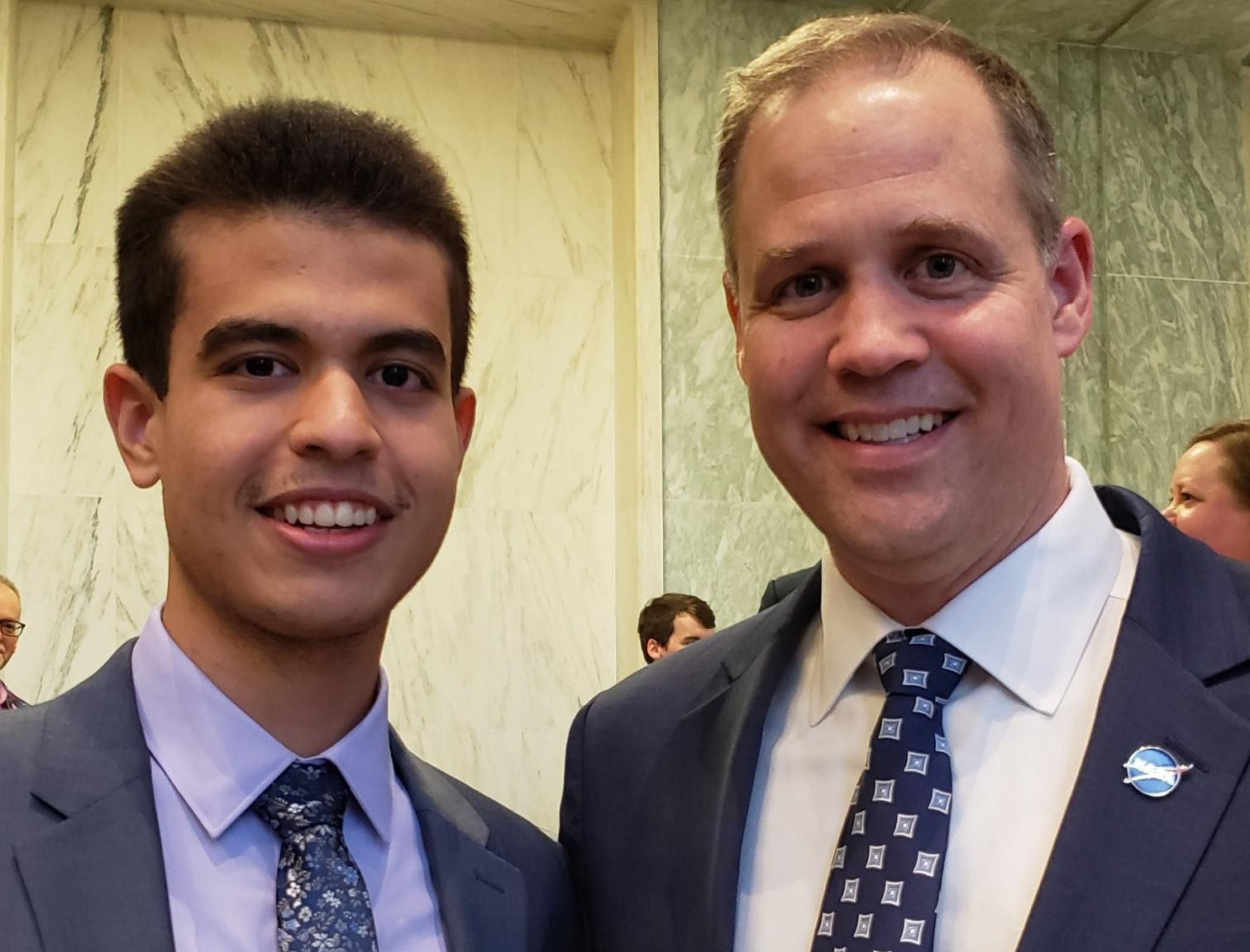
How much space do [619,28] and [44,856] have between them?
→ 660 centimetres

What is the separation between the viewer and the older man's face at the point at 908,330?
6.17ft

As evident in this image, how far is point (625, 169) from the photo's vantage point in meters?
7.64

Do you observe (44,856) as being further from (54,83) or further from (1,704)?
(54,83)

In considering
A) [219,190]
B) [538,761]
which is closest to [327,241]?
[219,190]

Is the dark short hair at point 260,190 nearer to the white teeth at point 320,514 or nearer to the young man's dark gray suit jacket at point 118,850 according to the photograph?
the white teeth at point 320,514

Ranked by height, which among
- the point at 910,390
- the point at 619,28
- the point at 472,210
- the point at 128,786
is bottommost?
the point at 128,786

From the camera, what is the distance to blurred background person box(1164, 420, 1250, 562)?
473 centimetres

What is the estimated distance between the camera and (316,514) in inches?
76.5

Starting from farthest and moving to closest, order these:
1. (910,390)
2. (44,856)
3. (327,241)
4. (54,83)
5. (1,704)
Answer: (54,83) → (1,704) → (327,241) → (910,390) → (44,856)

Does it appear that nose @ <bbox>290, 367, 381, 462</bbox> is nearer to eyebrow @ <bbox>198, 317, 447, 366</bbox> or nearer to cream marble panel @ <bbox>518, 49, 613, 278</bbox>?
eyebrow @ <bbox>198, 317, 447, 366</bbox>

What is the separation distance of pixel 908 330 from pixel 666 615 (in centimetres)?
458

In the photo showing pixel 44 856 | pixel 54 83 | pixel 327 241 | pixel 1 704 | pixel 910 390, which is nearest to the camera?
pixel 44 856

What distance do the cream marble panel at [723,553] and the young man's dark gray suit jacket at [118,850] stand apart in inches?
192

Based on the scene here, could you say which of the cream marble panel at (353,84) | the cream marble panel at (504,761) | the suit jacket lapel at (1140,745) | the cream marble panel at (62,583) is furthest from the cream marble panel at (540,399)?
the suit jacket lapel at (1140,745)
